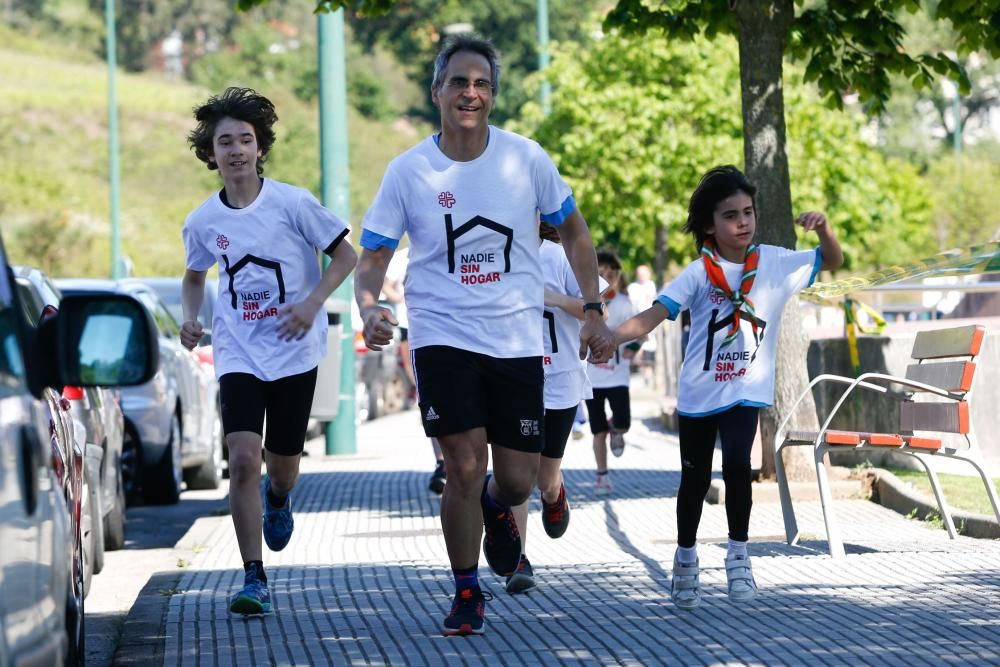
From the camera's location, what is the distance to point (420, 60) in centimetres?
9331

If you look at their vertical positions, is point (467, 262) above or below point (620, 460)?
above

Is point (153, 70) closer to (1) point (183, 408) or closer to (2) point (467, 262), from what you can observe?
(1) point (183, 408)

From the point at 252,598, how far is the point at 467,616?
101cm

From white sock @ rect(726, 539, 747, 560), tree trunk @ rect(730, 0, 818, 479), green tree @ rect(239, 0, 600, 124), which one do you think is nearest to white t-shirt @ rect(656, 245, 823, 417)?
white sock @ rect(726, 539, 747, 560)

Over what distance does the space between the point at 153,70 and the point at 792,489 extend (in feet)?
385

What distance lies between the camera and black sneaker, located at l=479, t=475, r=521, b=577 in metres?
7.23

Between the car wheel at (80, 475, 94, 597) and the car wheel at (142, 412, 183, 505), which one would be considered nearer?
the car wheel at (80, 475, 94, 597)

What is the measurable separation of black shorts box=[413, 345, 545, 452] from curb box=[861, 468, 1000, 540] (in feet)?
12.3

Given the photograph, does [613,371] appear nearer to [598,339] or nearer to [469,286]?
[598,339]

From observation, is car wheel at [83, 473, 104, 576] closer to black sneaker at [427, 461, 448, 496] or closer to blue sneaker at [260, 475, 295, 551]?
blue sneaker at [260, 475, 295, 551]

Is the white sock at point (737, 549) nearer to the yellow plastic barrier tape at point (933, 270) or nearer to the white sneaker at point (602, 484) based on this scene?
the yellow plastic barrier tape at point (933, 270)

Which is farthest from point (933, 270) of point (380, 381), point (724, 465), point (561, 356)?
point (380, 381)

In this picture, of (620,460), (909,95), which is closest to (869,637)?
(620,460)

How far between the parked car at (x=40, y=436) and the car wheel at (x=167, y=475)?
9.61 metres
